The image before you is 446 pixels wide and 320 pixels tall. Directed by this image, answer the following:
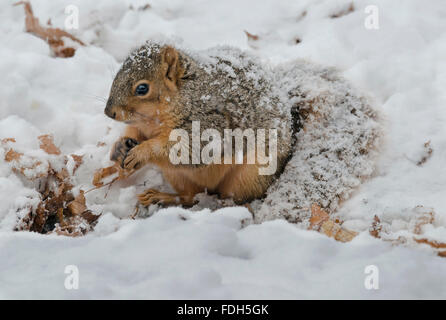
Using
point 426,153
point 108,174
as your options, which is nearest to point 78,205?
point 108,174

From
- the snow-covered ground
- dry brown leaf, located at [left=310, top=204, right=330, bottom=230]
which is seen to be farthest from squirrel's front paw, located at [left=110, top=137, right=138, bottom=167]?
dry brown leaf, located at [left=310, top=204, right=330, bottom=230]

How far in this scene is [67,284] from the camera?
73.4 inches

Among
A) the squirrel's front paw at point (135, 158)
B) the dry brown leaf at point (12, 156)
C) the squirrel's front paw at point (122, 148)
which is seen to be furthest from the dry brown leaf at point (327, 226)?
the dry brown leaf at point (12, 156)

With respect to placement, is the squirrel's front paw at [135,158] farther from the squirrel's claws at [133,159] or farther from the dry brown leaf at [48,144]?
the dry brown leaf at [48,144]

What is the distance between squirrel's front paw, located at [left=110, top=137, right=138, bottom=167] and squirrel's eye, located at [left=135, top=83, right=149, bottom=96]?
0.36m

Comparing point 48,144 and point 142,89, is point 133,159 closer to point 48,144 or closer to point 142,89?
point 142,89

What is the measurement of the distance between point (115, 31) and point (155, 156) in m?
2.12

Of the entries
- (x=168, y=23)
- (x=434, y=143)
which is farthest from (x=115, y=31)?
(x=434, y=143)

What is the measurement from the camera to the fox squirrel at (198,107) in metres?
2.72

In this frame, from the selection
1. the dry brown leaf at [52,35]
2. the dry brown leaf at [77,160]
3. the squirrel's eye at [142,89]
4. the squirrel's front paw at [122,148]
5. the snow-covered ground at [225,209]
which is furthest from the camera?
the dry brown leaf at [52,35]

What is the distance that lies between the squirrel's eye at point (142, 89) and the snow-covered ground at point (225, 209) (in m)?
0.64

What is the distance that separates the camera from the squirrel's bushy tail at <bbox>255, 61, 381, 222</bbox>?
2.76m
